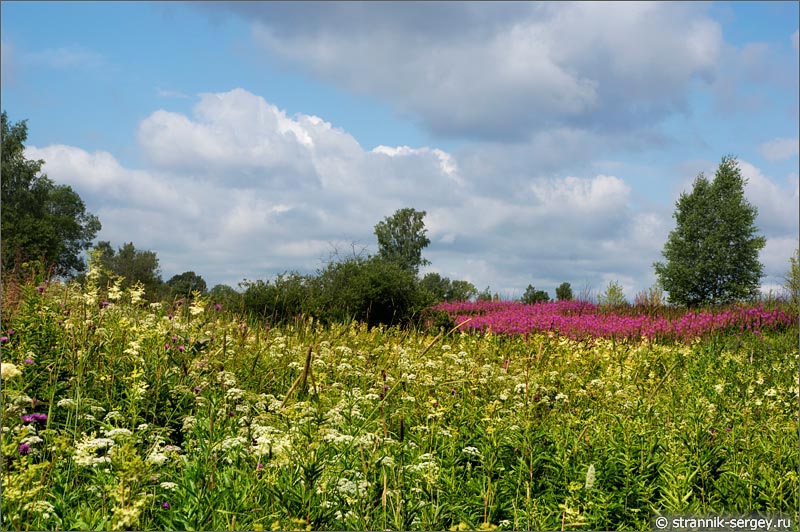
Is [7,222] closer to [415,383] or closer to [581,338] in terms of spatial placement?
[581,338]

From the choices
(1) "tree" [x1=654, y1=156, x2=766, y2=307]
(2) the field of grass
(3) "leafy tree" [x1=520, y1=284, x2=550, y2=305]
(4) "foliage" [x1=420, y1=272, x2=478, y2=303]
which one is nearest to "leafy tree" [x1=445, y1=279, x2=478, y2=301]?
(4) "foliage" [x1=420, y1=272, x2=478, y2=303]

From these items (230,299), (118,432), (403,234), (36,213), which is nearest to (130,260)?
(36,213)

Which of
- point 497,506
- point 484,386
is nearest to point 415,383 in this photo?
point 484,386

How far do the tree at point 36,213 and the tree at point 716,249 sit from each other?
118ft

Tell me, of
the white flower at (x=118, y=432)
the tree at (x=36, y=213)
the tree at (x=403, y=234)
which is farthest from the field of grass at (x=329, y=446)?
the tree at (x=403, y=234)

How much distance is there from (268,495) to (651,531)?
2250mm

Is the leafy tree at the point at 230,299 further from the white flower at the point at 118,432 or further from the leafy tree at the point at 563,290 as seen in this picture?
the leafy tree at the point at 563,290

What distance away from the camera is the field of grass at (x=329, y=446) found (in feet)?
11.4

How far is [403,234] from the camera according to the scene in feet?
178

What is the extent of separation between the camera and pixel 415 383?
20.7 feet

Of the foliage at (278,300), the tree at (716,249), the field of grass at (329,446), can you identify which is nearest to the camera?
the field of grass at (329,446)

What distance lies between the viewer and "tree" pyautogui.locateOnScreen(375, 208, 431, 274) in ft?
175

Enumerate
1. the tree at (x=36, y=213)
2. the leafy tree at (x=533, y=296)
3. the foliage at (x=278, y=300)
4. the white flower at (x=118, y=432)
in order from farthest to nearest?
the tree at (x=36, y=213)
the leafy tree at (x=533, y=296)
the foliage at (x=278, y=300)
the white flower at (x=118, y=432)

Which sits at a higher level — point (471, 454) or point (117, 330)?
point (117, 330)
